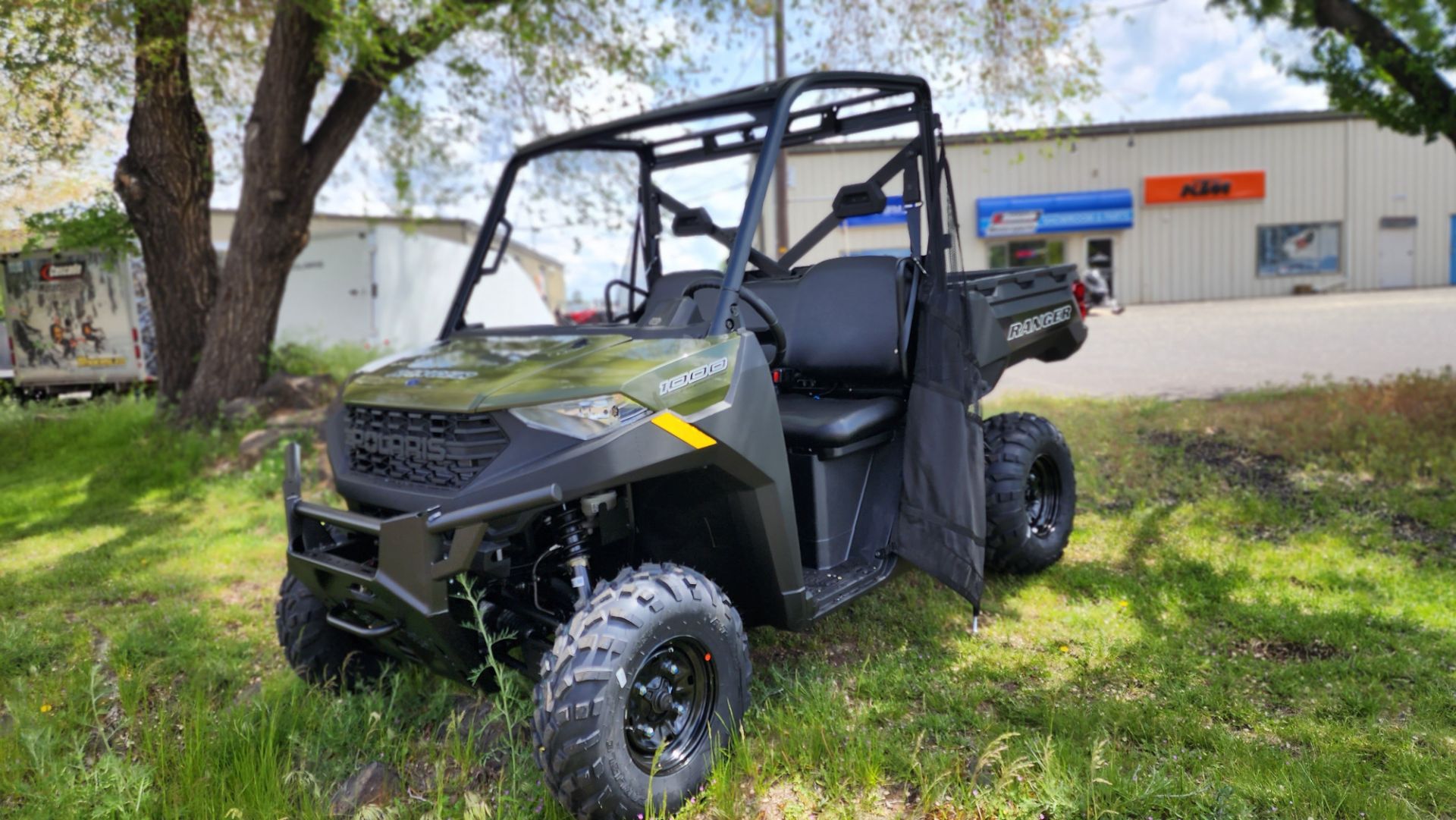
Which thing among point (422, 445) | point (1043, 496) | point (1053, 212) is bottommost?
point (1043, 496)

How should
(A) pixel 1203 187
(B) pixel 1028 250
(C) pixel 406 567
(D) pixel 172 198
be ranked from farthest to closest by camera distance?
(A) pixel 1203 187
(B) pixel 1028 250
(D) pixel 172 198
(C) pixel 406 567

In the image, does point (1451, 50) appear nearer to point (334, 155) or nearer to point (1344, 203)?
point (334, 155)

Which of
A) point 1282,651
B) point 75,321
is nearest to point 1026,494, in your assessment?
point 1282,651

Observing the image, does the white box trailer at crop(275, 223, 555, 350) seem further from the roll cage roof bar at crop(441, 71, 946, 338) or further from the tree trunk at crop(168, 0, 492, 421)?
the roll cage roof bar at crop(441, 71, 946, 338)

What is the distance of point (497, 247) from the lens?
4059 mm

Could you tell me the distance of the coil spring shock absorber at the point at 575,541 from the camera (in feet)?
8.75

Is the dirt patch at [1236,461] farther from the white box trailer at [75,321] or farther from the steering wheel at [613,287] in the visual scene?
the white box trailer at [75,321]

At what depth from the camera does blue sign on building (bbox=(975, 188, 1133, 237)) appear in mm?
26625

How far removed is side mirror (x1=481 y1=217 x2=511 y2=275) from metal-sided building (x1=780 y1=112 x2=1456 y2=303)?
79.4ft

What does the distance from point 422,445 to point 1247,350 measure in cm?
1346

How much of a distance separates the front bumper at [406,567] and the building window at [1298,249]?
3038cm

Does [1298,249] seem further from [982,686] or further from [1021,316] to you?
[982,686]

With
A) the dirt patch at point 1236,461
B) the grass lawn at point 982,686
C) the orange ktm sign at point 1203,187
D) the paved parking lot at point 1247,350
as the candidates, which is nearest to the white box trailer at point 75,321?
the grass lawn at point 982,686

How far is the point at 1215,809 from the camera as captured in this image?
2438 mm
